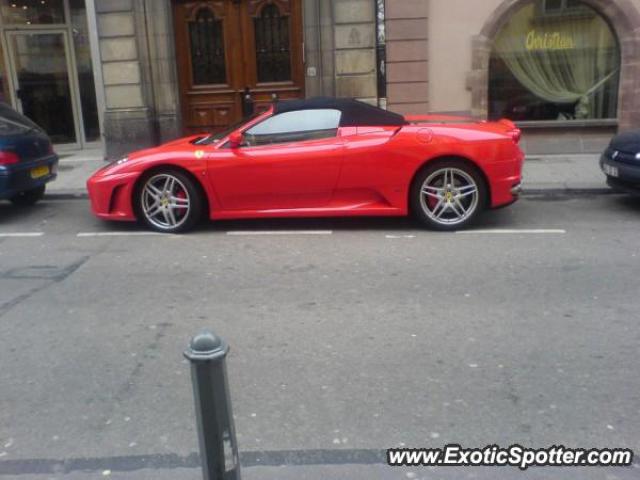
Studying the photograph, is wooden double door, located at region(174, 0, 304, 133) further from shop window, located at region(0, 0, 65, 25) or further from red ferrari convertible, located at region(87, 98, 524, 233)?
red ferrari convertible, located at region(87, 98, 524, 233)

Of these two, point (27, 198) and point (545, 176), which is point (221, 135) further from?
point (545, 176)

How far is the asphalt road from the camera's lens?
335 cm

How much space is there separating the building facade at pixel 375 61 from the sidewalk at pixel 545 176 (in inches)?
28.2

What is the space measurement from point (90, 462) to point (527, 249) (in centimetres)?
468

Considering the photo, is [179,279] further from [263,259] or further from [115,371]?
[115,371]

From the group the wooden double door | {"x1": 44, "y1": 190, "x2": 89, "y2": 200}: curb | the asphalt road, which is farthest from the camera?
the wooden double door

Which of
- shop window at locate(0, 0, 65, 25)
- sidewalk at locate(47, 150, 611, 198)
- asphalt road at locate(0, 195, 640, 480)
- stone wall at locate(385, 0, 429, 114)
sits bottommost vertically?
asphalt road at locate(0, 195, 640, 480)

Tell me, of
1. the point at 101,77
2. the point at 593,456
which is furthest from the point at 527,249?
→ the point at 101,77

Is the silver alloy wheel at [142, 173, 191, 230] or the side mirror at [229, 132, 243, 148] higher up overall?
the side mirror at [229, 132, 243, 148]

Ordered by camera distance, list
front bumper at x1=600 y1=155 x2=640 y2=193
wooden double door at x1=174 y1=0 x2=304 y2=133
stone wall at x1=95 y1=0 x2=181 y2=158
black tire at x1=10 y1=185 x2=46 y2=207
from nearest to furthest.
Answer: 1. front bumper at x1=600 y1=155 x2=640 y2=193
2. black tire at x1=10 y1=185 x2=46 y2=207
3. stone wall at x1=95 y1=0 x2=181 y2=158
4. wooden double door at x1=174 y1=0 x2=304 y2=133

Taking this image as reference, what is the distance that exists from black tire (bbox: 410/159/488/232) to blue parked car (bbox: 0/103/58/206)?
187 inches

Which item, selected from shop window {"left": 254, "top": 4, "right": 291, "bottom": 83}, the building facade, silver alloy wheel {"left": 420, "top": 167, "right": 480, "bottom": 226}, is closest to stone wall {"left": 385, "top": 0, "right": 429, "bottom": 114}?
the building facade

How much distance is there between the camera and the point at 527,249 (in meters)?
6.68

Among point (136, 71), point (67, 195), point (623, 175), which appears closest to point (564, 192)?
point (623, 175)
